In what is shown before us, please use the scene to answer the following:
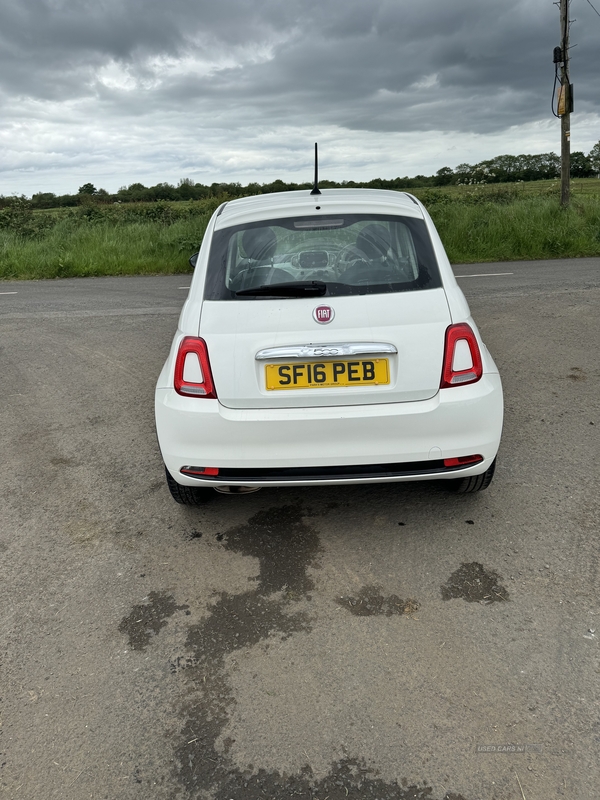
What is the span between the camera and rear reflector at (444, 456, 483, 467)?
3.12 metres

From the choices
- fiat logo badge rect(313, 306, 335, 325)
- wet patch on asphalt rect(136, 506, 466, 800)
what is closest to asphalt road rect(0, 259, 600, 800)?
wet patch on asphalt rect(136, 506, 466, 800)

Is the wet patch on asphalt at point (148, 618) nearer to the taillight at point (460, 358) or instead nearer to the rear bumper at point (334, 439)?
the rear bumper at point (334, 439)

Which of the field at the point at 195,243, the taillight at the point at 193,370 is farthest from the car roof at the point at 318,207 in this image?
the field at the point at 195,243

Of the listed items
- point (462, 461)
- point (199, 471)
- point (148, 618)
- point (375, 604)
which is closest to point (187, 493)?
point (199, 471)

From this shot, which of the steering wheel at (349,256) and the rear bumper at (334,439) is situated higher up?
the steering wheel at (349,256)

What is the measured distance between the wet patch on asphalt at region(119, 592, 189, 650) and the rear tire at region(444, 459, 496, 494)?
162 cm

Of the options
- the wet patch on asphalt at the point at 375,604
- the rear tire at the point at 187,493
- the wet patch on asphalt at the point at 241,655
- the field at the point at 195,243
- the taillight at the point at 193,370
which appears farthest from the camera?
the field at the point at 195,243

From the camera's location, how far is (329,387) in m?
3.04

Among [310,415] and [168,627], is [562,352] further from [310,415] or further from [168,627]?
[168,627]

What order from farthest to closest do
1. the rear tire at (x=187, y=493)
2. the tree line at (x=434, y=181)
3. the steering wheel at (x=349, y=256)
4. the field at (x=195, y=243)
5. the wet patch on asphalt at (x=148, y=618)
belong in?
1. the tree line at (x=434, y=181)
2. the field at (x=195, y=243)
3. the rear tire at (x=187, y=493)
4. the steering wheel at (x=349, y=256)
5. the wet patch on asphalt at (x=148, y=618)

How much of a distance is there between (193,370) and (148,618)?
115 centimetres

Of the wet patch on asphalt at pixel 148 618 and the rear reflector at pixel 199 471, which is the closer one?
the wet patch on asphalt at pixel 148 618

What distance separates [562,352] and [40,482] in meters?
5.18

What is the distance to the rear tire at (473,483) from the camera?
3449 millimetres
